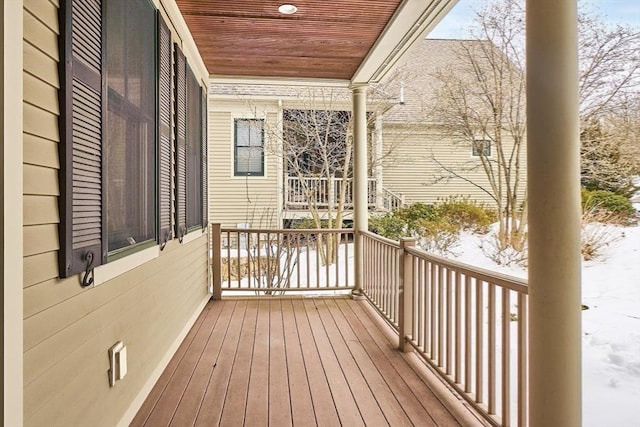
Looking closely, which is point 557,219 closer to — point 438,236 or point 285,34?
point 285,34

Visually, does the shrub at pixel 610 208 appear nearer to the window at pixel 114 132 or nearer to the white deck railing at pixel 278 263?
the white deck railing at pixel 278 263

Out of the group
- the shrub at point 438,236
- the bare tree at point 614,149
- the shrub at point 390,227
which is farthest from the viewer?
the shrub at point 390,227

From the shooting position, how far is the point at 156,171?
2.60 m

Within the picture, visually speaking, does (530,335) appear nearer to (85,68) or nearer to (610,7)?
(85,68)

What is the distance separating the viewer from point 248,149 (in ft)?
30.6

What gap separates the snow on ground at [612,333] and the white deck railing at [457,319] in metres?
0.54

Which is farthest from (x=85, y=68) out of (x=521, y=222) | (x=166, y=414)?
(x=521, y=222)

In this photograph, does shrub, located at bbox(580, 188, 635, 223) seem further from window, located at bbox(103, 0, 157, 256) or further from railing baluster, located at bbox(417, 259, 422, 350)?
window, located at bbox(103, 0, 157, 256)

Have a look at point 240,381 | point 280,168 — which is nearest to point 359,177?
point 240,381

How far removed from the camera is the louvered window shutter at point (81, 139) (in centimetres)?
147

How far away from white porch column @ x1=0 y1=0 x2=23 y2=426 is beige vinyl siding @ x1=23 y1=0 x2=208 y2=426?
6 centimetres

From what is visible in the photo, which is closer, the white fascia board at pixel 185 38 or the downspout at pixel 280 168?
the white fascia board at pixel 185 38

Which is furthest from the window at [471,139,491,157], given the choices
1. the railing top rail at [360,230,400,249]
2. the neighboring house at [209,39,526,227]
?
the railing top rail at [360,230,400,249]

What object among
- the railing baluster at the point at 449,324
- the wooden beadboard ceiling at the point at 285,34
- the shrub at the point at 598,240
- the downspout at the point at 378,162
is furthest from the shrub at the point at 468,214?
the railing baluster at the point at 449,324
